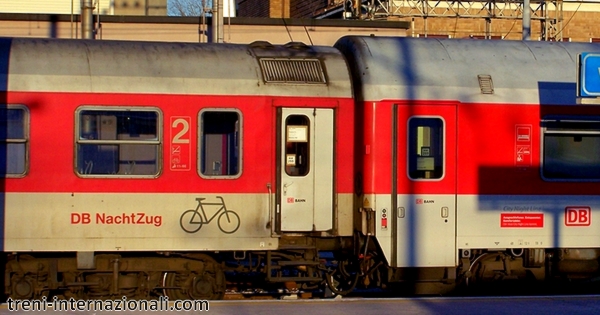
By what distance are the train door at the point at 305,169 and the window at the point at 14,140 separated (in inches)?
129

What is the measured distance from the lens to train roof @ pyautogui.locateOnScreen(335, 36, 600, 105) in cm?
1212

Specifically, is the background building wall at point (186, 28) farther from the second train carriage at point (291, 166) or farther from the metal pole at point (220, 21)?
the second train carriage at point (291, 166)

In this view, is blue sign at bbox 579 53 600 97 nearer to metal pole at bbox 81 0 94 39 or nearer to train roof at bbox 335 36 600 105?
train roof at bbox 335 36 600 105

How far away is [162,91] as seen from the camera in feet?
38.1

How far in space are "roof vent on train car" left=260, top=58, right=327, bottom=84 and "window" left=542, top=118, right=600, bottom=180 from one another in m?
3.28

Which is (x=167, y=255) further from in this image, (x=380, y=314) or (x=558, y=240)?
(x=558, y=240)

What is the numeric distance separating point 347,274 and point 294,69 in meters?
2.95

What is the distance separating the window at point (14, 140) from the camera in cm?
1130

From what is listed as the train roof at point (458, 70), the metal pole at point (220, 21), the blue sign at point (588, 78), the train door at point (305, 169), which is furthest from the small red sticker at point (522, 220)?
the metal pole at point (220, 21)

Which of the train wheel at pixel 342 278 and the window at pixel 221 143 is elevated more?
the window at pixel 221 143

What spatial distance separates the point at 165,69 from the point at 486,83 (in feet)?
14.5

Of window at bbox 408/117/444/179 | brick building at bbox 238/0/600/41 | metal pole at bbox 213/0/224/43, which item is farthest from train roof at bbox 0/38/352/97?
brick building at bbox 238/0/600/41

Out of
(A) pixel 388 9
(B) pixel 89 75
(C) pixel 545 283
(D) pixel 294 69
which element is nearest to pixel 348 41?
(D) pixel 294 69

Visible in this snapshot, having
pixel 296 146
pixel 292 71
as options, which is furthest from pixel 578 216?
pixel 292 71
